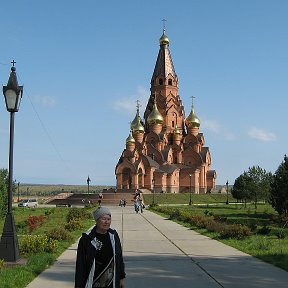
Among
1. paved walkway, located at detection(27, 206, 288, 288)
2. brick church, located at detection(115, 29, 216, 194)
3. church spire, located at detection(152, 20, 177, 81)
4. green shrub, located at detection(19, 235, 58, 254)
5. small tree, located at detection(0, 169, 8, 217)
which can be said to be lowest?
paved walkway, located at detection(27, 206, 288, 288)

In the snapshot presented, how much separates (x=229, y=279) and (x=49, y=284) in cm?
314

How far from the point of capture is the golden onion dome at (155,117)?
251 ft

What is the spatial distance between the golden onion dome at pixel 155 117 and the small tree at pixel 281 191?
1796 inches

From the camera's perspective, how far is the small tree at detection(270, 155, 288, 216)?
29797 mm

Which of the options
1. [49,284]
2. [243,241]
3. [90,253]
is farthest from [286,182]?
[90,253]

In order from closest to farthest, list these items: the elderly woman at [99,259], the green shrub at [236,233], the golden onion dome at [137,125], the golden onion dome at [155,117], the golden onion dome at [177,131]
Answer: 1. the elderly woman at [99,259]
2. the green shrub at [236,233]
3. the golden onion dome at [155,117]
4. the golden onion dome at [137,125]
5. the golden onion dome at [177,131]

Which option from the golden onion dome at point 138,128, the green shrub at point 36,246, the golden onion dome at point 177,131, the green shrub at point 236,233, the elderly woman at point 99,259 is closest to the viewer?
the elderly woman at point 99,259

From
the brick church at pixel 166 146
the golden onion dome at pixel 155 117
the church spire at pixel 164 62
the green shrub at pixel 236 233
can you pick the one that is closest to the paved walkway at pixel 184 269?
the green shrub at pixel 236 233

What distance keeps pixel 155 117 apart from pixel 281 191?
156ft

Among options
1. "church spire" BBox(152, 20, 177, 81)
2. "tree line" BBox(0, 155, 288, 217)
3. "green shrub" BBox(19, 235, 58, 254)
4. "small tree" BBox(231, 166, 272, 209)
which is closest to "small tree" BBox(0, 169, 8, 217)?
"tree line" BBox(0, 155, 288, 217)

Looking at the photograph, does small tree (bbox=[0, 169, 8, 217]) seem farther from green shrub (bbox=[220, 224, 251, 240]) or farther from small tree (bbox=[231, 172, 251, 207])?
small tree (bbox=[231, 172, 251, 207])

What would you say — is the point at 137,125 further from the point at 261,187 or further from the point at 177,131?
the point at 261,187

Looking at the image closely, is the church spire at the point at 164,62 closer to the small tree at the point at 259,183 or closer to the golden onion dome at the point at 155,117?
the golden onion dome at the point at 155,117

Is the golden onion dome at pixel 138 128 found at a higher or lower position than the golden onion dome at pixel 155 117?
lower
